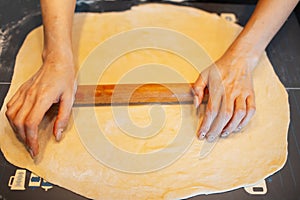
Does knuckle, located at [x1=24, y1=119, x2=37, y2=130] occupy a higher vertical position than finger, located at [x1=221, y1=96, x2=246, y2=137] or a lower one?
lower

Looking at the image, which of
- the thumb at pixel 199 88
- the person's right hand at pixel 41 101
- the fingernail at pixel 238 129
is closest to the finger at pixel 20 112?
the person's right hand at pixel 41 101

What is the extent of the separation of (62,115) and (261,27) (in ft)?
2.06

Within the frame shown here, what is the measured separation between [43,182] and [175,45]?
58 centimetres

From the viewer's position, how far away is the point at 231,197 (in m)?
0.97

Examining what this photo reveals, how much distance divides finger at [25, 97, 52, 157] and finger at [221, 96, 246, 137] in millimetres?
467

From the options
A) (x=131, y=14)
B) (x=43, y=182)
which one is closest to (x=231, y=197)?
(x=43, y=182)

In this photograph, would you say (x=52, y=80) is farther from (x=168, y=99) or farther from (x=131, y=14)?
(x=131, y=14)

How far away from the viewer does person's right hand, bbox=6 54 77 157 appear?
932 millimetres

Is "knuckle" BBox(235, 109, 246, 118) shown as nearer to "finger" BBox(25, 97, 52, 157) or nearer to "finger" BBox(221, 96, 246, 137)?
"finger" BBox(221, 96, 246, 137)

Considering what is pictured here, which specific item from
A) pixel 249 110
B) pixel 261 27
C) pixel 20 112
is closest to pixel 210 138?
pixel 249 110

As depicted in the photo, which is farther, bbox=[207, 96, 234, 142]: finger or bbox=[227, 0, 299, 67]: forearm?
bbox=[227, 0, 299, 67]: forearm

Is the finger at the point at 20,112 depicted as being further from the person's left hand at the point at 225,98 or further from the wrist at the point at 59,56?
the person's left hand at the point at 225,98

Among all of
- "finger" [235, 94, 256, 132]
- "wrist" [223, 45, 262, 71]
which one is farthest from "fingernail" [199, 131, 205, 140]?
"wrist" [223, 45, 262, 71]

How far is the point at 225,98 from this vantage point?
1003 millimetres
